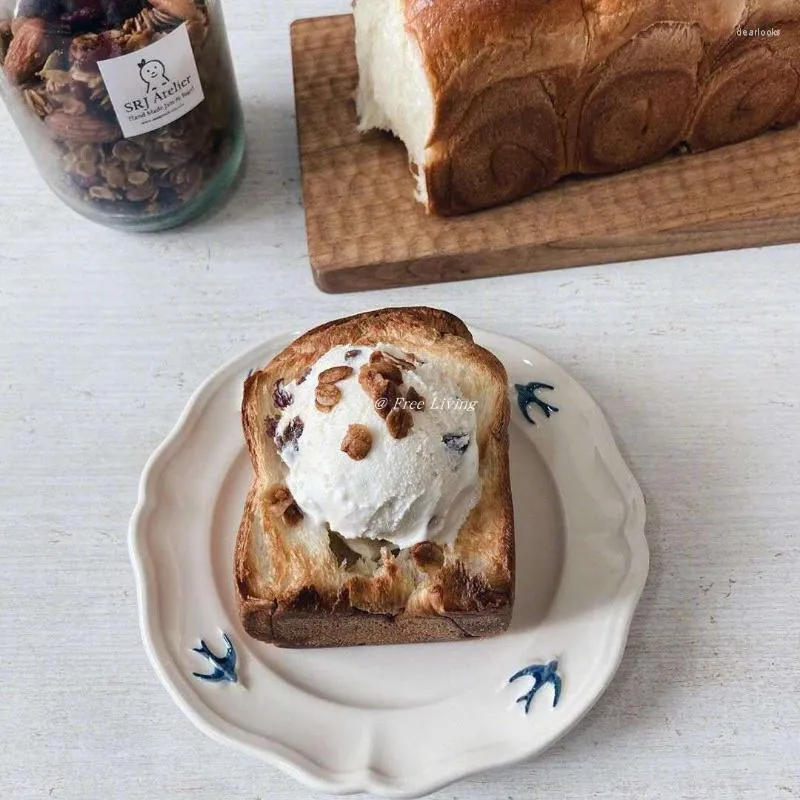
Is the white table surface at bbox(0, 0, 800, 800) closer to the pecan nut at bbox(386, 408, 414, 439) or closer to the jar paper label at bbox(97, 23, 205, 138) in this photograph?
the jar paper label at bbox(97, 23, 205, 138)

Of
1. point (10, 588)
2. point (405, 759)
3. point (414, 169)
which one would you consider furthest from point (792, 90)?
point (10, 588)

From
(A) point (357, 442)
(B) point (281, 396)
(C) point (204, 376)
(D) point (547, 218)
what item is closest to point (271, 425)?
(B) point (281, 396)

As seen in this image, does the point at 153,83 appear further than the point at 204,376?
No

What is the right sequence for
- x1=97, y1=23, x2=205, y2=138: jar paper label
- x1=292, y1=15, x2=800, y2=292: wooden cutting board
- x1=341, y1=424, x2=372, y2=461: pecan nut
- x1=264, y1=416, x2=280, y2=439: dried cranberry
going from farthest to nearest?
1. x1=292, y1=15, x2=800, y2=292: wooden cutting board
2. x1=97, y1=23, x2=205, y2=138: jar paper label
3. x1=264, y1=416, x2=280, y2=439: dried cranberry
4. x1=341, y1=424, x2=372, y2=461: pecan nut

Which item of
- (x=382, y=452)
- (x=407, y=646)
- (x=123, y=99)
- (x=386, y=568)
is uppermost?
(x=123, y=99)

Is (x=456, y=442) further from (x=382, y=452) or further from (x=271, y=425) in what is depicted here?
(x=271, y=425)

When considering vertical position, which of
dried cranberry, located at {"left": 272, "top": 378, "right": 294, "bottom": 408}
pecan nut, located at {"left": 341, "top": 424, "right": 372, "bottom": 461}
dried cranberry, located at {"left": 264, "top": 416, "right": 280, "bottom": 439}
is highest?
pecan nut, located at {"left": 341, "top": 424, "right": 372, "bottom": 461}

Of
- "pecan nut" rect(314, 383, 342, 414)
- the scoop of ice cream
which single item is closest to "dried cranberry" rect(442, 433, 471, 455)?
the scoop of ice cream

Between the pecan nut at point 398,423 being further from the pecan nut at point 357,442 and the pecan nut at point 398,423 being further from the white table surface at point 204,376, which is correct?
the white table surface at point 204,376
